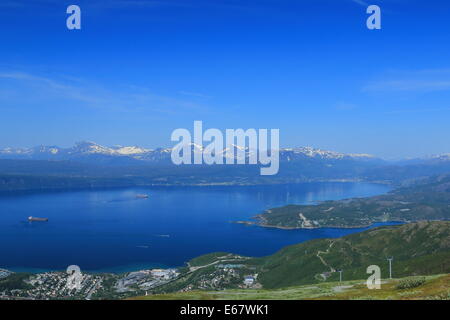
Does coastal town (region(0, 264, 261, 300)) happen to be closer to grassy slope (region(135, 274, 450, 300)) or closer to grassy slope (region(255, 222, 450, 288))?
grassy slope (region(255, 222, 450, 288))

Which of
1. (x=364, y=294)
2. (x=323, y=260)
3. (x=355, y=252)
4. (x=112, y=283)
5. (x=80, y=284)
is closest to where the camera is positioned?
(x=364, y=294)

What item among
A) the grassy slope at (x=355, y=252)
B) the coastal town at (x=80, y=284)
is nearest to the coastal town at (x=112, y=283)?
the coastal town at (x=80, y=284)

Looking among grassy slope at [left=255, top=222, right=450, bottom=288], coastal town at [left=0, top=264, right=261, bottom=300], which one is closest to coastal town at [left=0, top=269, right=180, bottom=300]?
coastal town at [left=0, top=264, right=261, bottom=300]

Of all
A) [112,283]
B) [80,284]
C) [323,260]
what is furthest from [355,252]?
[80,284]

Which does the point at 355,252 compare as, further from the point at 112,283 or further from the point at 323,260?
the point at 112,283

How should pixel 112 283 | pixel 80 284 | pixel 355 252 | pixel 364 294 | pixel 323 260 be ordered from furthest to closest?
pixel 355 252, pixel 323 260, pixel 112 283, pixel 80 284, pixel 364 294

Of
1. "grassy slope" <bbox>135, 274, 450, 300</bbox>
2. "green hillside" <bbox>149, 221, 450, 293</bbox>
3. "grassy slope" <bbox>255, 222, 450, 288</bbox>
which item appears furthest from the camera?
"grassy slope" <bbox>255, 222, 450, 288</bbox>
